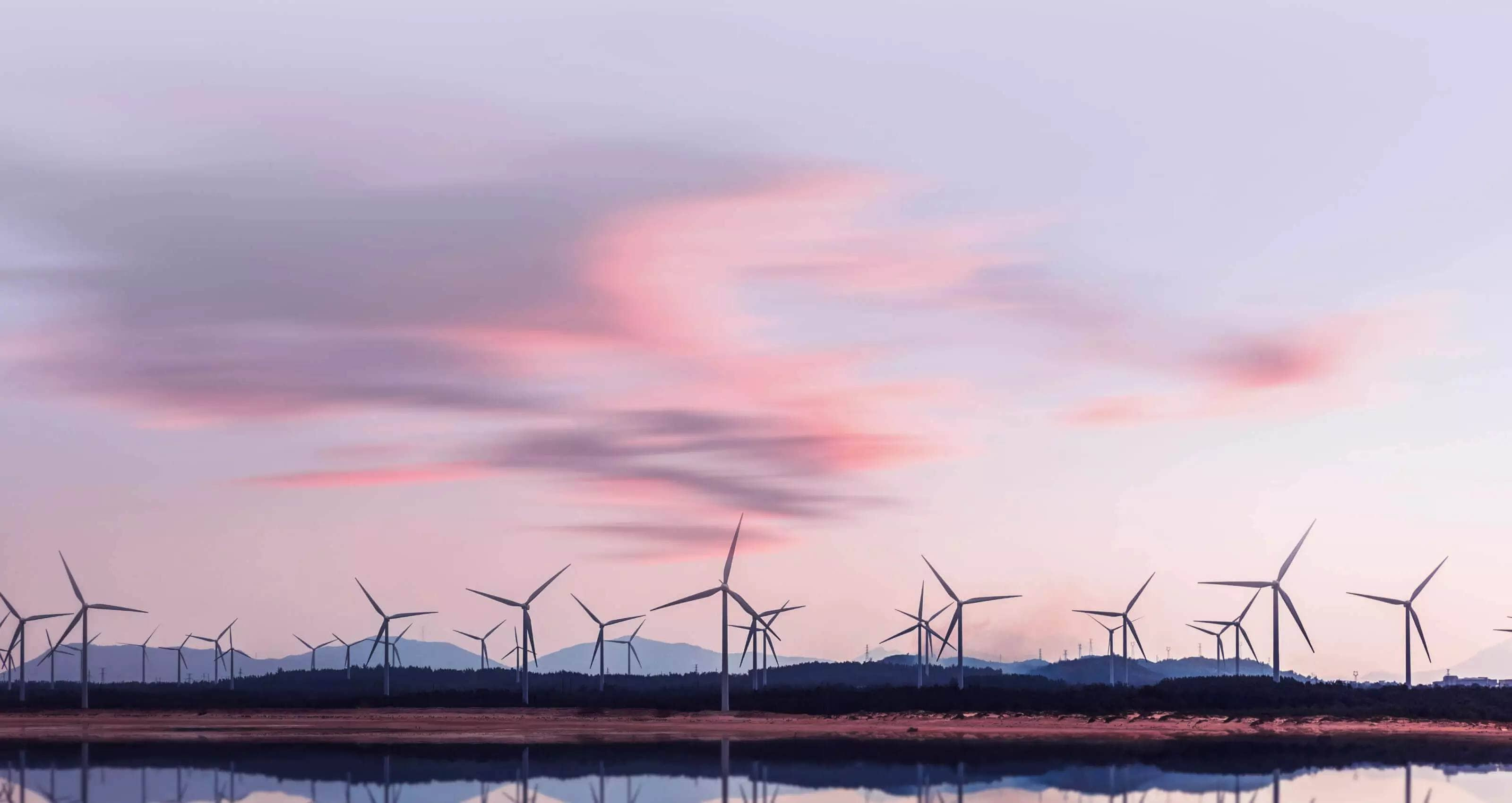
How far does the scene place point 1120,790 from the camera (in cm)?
4806

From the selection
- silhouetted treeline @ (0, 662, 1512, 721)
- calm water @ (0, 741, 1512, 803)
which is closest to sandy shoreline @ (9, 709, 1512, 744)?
silhouetted treeline @ (0, 662, 1512, 721)

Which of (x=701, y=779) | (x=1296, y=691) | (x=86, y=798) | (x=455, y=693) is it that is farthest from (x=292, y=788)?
(x=455, y=693)

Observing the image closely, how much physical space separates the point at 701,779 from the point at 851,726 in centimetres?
3435

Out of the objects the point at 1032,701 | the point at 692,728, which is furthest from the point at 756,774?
the point at 1032,701

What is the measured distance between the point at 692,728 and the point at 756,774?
110 feet

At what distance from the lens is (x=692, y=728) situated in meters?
87.4

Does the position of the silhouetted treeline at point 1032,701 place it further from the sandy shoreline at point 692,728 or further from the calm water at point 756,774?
the calm water at point 756,774

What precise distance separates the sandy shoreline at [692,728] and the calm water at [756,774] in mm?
6775

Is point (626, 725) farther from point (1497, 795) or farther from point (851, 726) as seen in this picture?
point (1497, 795)

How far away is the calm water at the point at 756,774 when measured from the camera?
4706cm

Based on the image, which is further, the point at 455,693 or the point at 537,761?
the point at 455,693

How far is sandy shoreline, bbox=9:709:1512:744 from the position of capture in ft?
259

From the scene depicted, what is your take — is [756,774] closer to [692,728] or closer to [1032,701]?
[692,728]

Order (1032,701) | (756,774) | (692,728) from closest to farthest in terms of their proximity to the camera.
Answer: (756,774), (692,728), (1032,701)
